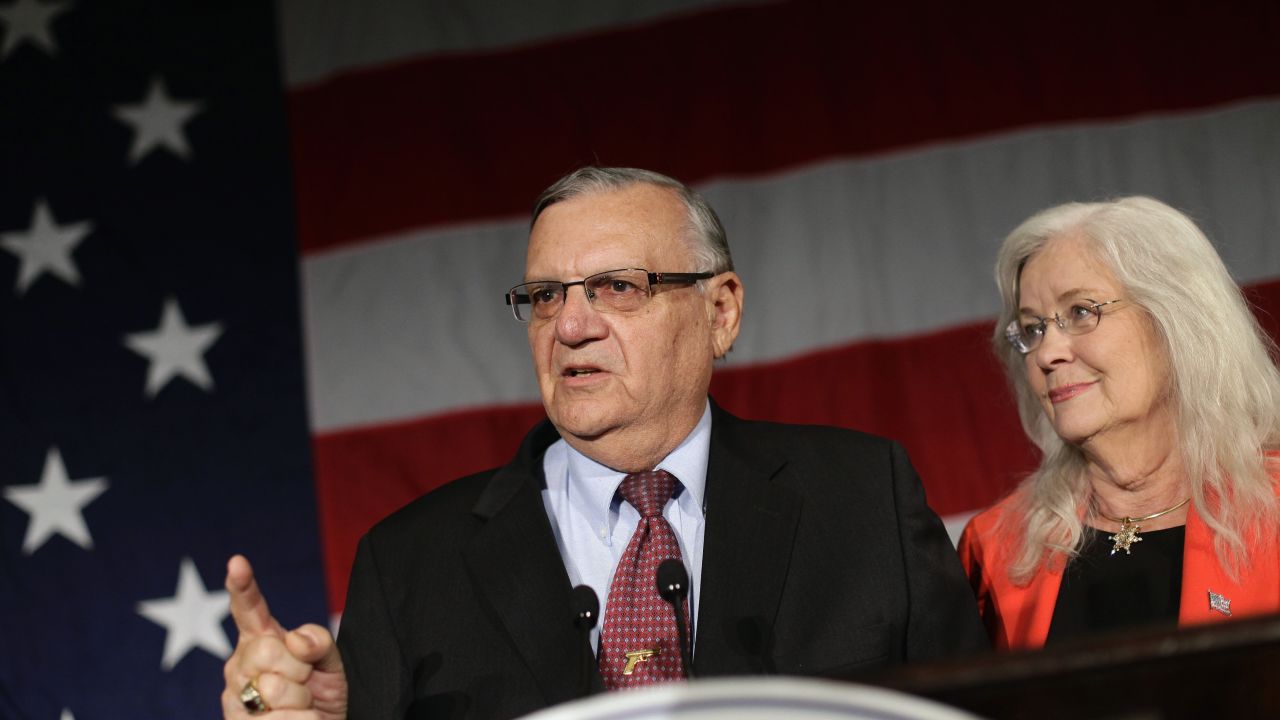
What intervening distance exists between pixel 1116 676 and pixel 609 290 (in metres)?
1.11

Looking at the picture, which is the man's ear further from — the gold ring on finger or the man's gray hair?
the gold ring on finger

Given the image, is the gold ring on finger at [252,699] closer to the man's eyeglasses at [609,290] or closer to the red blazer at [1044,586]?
the man's eyeglasses at [609,290]

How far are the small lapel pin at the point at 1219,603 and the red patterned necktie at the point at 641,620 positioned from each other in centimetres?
86

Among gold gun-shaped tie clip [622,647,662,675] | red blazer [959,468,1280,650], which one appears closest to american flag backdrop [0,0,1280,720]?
red blazer [959,468,1280,650]

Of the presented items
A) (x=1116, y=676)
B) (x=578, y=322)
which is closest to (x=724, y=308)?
(x=578, y=322)

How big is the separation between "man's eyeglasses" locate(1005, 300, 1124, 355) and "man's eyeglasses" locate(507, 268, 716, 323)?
27.0 inches

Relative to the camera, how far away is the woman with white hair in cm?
203

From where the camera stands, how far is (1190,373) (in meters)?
2.08

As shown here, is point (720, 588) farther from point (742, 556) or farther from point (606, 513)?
point (606, 513)

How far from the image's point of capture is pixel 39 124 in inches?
132

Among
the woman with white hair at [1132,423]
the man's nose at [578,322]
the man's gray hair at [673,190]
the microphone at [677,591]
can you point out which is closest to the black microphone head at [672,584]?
the microphone at [677,591]

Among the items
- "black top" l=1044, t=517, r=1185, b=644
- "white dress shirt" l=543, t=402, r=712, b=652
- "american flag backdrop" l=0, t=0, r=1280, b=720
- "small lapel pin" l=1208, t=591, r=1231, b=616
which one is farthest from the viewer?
"american flag backdrop" l=0, t=0, r=1280, b=720

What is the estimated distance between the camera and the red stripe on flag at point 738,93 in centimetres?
333

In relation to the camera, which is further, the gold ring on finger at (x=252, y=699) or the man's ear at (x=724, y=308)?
the man's ear at (x=724, y=308)
